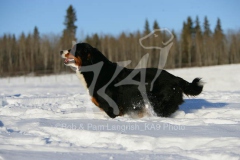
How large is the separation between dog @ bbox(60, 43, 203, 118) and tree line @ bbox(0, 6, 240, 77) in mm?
56626

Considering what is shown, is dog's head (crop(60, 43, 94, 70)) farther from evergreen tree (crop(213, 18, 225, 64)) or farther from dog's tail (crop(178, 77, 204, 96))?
evergreen tree (crop(213, 18, 225, 64))

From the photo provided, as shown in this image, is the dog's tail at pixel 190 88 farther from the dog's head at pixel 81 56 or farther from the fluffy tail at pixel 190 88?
the dog's head at pixel 81 56

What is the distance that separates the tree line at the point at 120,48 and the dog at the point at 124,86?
5663 cm

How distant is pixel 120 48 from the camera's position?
7300cm

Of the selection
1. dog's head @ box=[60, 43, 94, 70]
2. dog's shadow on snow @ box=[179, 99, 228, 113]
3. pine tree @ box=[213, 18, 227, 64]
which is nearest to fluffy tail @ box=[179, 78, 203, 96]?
dog's shadow on snow @ box=[179, 99, 228, 113]

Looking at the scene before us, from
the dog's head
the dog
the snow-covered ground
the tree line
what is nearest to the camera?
the snow-covered ground

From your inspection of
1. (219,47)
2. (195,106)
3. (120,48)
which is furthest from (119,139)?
(219,47)

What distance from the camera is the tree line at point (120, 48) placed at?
6706 centimetres

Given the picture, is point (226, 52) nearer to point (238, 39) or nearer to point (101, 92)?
point (238, 39)

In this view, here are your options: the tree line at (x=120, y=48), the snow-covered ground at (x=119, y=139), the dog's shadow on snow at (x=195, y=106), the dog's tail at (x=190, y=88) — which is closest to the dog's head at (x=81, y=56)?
the snow-covered ground at (x=119, y=139)

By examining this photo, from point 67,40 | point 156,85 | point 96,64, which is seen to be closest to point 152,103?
point 156,85

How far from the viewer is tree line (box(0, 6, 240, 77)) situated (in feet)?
220

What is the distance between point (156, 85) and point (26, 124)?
3.14 metres

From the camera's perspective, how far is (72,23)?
264 ft
